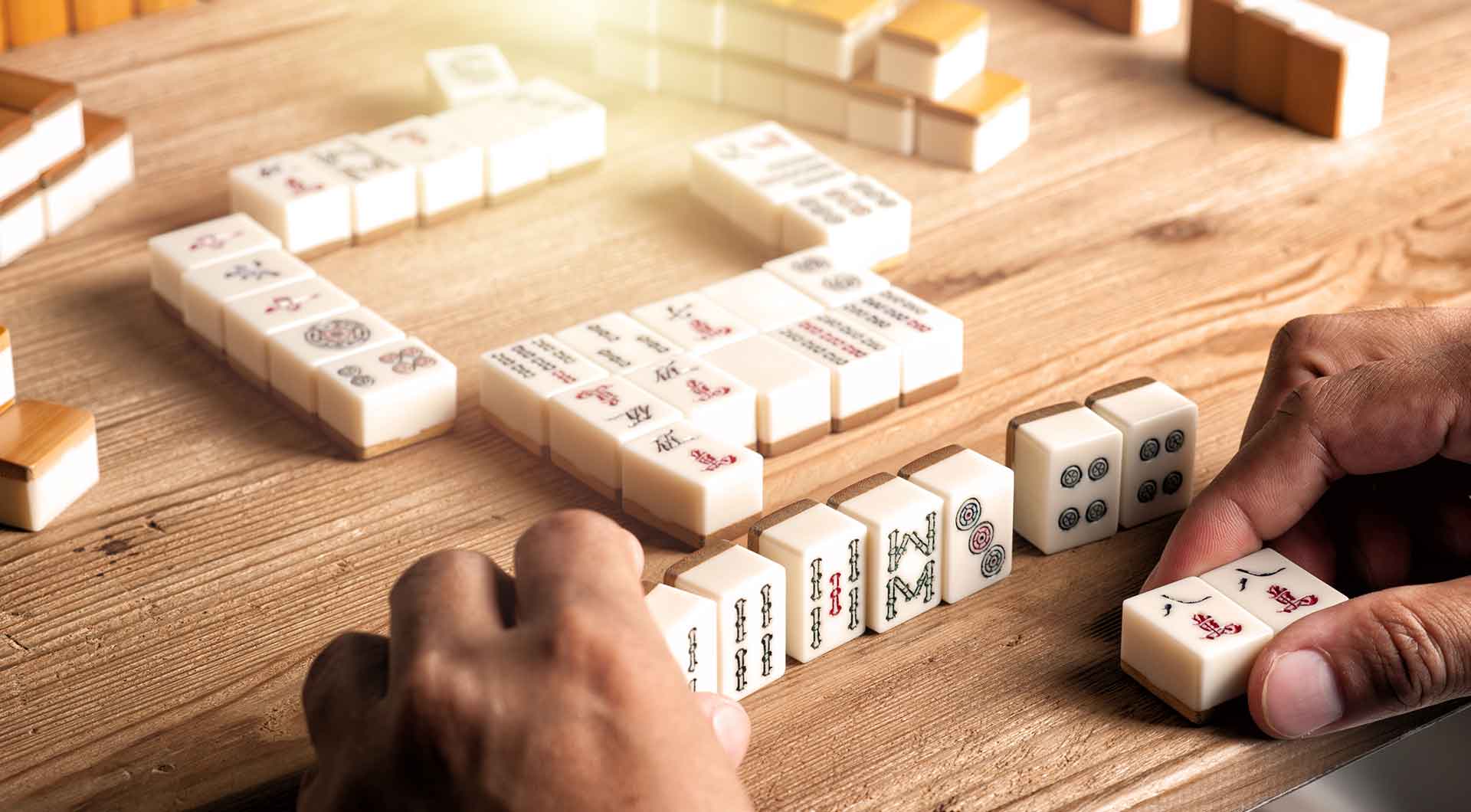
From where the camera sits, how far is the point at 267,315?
1.44 metres

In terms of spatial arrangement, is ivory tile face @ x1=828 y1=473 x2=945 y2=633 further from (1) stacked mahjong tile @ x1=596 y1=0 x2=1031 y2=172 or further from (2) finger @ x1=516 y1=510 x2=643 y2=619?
(1) stacked mahjong tile @ x1=596 y1=0 x2=1031 y2=172

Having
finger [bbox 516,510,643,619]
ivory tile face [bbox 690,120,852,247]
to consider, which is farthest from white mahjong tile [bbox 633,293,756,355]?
finger [bbox 516,510,643,619]

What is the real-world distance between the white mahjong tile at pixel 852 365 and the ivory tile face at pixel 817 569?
25 cm

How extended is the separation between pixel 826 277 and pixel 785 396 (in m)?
0.21

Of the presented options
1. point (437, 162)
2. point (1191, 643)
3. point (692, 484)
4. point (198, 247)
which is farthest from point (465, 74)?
Answer: point (1191, 643)

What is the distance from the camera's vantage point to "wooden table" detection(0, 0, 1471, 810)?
1.04 m

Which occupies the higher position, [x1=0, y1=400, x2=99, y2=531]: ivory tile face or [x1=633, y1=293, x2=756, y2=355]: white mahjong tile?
[x1=633, y1=293, x2=756, y2=355]: white mahjong tile

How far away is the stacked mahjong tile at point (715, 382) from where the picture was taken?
1.25 meters

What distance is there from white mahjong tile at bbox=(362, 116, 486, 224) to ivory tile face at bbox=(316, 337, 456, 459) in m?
0.33

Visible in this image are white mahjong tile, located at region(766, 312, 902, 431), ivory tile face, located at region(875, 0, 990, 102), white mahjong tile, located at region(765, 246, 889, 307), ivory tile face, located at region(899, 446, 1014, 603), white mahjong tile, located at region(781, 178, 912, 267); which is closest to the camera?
ivory tile face, located at region(899, 446, 1014, 603)

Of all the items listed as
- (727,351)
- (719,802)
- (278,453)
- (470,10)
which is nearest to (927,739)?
(719,802)

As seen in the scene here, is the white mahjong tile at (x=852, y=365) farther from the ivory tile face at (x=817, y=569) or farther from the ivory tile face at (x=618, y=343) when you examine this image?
the ivory tile face at (x=817, y=569)

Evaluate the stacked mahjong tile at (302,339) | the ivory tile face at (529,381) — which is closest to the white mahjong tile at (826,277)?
the ivory tile face at (529,381)

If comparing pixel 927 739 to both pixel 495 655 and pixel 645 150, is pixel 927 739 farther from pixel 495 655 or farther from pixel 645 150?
pixel 645 150
